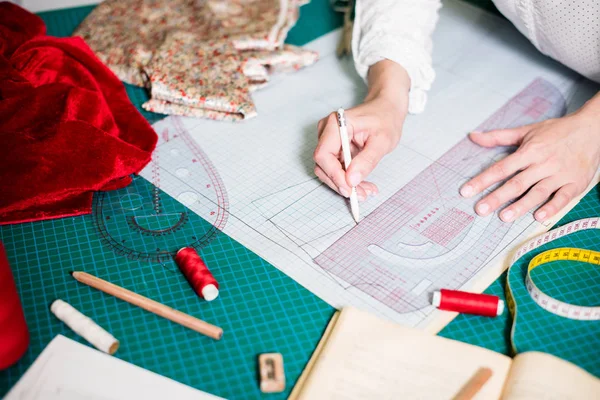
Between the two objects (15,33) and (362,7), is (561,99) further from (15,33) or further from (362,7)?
(15,33)

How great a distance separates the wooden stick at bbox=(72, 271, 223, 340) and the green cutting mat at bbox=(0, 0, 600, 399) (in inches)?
0.7

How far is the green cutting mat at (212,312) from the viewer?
102cm

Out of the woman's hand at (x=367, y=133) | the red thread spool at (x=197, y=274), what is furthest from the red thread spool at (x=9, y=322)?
the woman's hand at (x=367, y=133)

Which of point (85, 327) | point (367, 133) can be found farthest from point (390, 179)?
point (85, 327)

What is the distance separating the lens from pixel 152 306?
1.07m

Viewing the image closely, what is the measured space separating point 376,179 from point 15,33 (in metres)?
1.01

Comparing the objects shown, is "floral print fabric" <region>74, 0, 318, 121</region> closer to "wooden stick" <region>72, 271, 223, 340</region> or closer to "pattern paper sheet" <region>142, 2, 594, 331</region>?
"pattern paper sheet" <region>142, 2, 594, 331</region>

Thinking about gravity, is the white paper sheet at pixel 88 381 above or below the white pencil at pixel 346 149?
below

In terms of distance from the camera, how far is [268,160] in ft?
4.71

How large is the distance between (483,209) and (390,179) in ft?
0.75

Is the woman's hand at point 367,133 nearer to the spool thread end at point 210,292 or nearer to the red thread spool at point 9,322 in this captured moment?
the spool thread end at point 210,292

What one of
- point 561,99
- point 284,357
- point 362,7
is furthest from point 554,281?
point 362,7

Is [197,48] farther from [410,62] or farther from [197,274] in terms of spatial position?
[197,274]

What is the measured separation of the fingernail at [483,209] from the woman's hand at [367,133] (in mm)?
233
